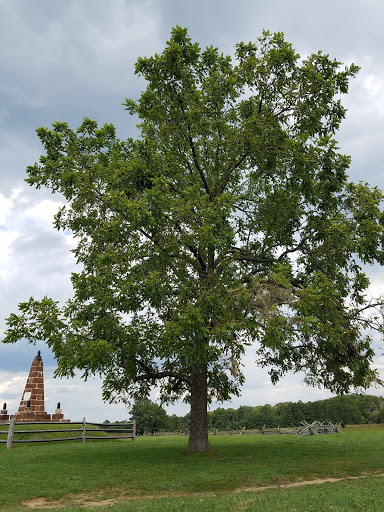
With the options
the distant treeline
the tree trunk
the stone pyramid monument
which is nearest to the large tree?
the tree trunk

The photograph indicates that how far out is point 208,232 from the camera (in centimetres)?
1541

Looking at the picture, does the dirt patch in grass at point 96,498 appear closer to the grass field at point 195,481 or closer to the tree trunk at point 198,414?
the grass field at point 195,481

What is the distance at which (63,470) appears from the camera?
50.5 ft

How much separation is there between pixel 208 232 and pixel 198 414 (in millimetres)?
8381

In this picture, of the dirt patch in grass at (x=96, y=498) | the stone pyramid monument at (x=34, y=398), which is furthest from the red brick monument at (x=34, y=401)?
the dirt patch in grass at (x=96, y=498)

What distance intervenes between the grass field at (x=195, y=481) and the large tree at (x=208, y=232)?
115 inches

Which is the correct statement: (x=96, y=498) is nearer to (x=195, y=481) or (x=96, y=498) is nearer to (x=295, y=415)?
(x=195, y=481)

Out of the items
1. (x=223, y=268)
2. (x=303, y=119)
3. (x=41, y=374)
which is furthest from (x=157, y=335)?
(x=41, y=374)

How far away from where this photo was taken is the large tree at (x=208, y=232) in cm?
1556

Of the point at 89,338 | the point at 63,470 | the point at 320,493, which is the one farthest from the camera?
the point at 89,338

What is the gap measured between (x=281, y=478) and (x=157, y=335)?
274 inches

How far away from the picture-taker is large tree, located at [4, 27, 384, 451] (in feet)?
51.1

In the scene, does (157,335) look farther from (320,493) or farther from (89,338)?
(320,493)

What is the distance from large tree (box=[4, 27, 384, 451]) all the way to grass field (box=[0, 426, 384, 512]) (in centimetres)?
293
